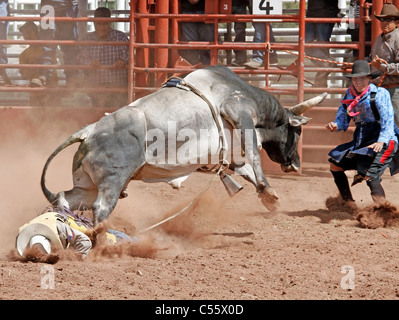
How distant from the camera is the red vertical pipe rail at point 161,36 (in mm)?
8891

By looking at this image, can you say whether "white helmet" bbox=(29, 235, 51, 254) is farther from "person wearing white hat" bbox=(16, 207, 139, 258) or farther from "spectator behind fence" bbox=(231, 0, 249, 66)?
"spectator behind fence" bbox=(231, 0, 249, 66)

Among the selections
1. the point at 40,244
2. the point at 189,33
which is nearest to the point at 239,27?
the point at 189,33

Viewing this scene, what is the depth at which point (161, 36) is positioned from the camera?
29.2 feet

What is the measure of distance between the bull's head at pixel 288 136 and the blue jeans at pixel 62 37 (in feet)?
13.9

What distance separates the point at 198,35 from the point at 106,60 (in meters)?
1.32

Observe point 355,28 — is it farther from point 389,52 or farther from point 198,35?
point 198,35

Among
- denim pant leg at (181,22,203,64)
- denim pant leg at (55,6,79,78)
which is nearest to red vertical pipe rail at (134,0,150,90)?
denim pant leg at (181,22,203,64)

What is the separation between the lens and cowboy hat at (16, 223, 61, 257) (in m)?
4.45

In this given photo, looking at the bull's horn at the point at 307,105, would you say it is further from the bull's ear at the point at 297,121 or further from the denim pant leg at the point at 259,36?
the denim pant leg at the point at 259,36

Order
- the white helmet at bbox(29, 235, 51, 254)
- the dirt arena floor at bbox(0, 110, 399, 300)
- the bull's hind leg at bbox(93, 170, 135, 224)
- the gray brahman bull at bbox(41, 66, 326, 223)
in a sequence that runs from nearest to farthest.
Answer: the dirt arena floor at bbox(0, 110, 399, 300), the white helmet at bbox(29, 235, 51, 254), the bull's hind leg at bbox(93, 170, 135, 224), the gray brahman bull at bbox(41, 66, 326, 223)

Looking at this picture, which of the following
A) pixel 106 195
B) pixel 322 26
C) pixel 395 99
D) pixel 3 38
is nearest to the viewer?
pixel 106 195

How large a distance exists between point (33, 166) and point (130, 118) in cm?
324

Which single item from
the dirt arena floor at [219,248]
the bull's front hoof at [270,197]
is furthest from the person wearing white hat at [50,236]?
Result: the bull's front hoof at [270,197]

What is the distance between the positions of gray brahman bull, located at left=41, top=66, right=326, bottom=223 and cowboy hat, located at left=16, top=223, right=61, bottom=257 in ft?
1.46
